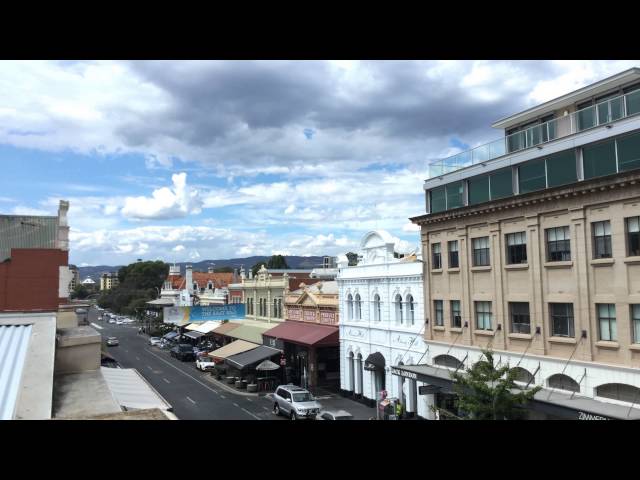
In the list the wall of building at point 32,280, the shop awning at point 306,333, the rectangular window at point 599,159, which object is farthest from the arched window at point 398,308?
the wall of building at point 32,280

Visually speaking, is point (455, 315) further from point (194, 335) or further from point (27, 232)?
point (194, 335)

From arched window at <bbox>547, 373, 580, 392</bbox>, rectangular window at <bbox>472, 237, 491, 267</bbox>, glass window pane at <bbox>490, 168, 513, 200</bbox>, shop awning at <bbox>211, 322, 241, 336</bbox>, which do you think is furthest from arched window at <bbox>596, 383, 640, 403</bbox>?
shop awning at <bbox>211, 322, 241, 336</bbox>

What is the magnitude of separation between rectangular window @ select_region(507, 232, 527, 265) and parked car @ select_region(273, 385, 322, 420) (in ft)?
39.5

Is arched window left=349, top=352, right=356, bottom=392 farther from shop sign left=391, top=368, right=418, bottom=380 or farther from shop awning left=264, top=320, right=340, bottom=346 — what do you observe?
shop sign left=391, top=368, right=418, bottom=380

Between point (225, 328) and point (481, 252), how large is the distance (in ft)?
126

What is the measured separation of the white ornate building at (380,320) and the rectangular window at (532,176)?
25.2 ft

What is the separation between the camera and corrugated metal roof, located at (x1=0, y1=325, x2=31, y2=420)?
959cm

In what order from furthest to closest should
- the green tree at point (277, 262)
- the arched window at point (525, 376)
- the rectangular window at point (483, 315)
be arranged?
the green tree at point (277, 262), the rectangular window at point (483, 315), the arched window at point (525, 376)

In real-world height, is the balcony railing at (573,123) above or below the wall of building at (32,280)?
above

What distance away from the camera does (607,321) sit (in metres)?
20.5

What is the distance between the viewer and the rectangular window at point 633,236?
1964 cm

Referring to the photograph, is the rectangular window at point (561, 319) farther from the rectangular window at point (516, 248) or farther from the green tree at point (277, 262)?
the green tree at point (277, 262)

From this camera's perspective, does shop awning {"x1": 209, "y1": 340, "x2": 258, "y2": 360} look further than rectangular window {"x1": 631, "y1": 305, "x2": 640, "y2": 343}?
Yes
